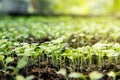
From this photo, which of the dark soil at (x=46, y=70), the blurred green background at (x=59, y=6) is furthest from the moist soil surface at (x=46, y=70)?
the blurred green background at (x=59, y=6)

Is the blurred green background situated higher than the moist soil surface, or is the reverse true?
the moist soil surface

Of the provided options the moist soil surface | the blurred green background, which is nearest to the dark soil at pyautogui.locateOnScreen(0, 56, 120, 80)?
the moist soil surface

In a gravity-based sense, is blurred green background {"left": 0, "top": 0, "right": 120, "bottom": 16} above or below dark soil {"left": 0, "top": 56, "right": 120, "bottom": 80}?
below

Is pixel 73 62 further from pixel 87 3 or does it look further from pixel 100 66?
pixel 87 3

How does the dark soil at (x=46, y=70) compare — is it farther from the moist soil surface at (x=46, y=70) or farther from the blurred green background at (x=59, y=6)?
the blurred green background at (x=59, y=6)

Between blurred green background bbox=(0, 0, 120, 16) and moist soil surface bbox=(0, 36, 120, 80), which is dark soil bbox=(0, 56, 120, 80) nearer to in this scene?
moist soil surface bbox=(0, 36, 120, 80)

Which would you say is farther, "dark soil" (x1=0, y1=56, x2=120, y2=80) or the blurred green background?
the blurred green background

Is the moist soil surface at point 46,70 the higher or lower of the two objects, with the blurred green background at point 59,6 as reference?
higher

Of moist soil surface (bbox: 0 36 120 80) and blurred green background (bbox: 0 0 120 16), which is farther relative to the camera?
blurred green background (bbox: 0 0 120 16)

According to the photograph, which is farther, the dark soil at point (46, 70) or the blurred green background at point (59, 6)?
the blurred green background at point (59, 6)

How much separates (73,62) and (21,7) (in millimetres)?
6654

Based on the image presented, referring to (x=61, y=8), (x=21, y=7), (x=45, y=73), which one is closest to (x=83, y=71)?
(x=45, y=73)

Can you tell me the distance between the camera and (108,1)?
1323 cm

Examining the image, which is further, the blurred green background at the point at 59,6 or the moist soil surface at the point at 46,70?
the blurred green background at the point at 59,6
